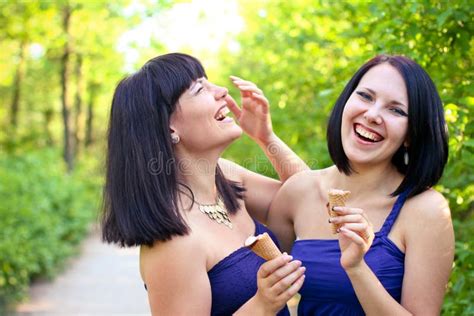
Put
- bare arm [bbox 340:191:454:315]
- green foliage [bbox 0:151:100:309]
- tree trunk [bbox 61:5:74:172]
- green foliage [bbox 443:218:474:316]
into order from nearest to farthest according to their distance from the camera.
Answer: bare arm [bbox 340:191:454:315] → green foliage [bbox 443:218:474:316] → green foliage [bbox 0:151:100:309] → tree trunk [bbox 61:5:74:172]

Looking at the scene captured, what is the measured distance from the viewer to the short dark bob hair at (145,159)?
2771mm

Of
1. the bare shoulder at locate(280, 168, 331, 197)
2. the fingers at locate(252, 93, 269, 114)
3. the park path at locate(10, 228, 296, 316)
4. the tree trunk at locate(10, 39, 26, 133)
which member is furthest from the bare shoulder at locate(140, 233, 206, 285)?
the tree trunk at locate(10, 39, 26, 133)

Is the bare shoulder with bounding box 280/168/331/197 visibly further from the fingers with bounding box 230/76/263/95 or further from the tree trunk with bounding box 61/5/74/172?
the tree trunk with bounding box 61/5/74/172

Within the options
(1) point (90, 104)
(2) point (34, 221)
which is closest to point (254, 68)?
(2) point (34, 221)

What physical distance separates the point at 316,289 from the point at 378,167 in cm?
57

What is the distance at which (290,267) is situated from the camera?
98.6 inches

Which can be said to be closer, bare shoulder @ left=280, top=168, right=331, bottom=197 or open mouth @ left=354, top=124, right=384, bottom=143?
open mouth @ left=354, top=124, right=384, bottom=143

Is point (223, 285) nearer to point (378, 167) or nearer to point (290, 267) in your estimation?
point (290, 267)

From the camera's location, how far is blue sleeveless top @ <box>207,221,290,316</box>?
9.34 ft

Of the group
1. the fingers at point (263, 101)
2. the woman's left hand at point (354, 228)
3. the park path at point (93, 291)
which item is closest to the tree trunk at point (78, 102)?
the park path at point (93, 291)

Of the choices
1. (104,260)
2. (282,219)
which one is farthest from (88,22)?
(282,219)

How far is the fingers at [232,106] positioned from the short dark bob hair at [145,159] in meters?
0.28

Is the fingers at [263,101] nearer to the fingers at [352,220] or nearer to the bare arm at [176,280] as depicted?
the bare arm at [176,280]

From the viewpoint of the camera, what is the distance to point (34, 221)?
34.3 ft
